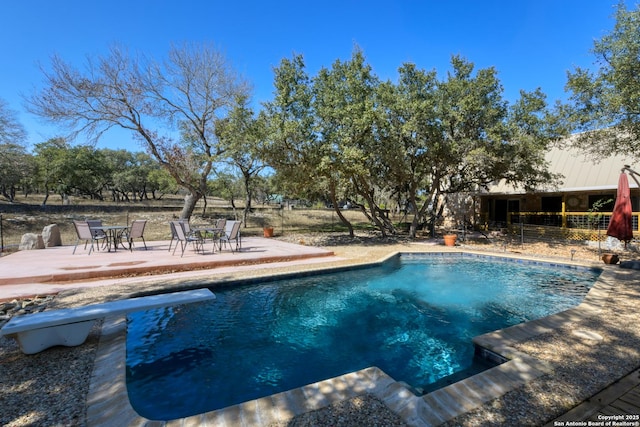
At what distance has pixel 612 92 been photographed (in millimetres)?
8758

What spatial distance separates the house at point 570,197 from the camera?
1418 centimetres

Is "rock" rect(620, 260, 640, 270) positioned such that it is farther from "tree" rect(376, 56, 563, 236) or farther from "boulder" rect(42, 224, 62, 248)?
"boulder" rect(42, 224, 62, 248)

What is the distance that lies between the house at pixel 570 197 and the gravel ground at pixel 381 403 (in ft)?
38.7

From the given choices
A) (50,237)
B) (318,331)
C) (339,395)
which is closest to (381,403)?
(339,395)

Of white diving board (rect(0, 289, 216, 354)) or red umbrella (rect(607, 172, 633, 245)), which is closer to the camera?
white diving board (rect(0, 289, 216, 354))

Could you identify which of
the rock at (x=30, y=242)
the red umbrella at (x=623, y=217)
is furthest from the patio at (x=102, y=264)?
the red umbrella at (x=623, y=217)

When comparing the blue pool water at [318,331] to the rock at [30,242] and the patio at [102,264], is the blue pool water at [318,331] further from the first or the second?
the rock at [30,242]

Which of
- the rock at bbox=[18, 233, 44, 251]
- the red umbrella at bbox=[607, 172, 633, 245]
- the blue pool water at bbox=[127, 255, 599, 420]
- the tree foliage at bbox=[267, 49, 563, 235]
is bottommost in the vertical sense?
the blue pool water at bbox=[127, 255, 599, 420]

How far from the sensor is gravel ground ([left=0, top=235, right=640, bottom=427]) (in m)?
2.49

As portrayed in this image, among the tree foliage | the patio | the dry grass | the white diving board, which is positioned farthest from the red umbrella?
the dry grass

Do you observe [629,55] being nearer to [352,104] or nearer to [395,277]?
[352,104]

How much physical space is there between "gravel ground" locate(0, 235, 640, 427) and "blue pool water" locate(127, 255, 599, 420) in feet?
2.42

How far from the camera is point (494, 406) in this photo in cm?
268

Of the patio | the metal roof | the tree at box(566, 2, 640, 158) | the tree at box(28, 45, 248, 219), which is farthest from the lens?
the metal roof
